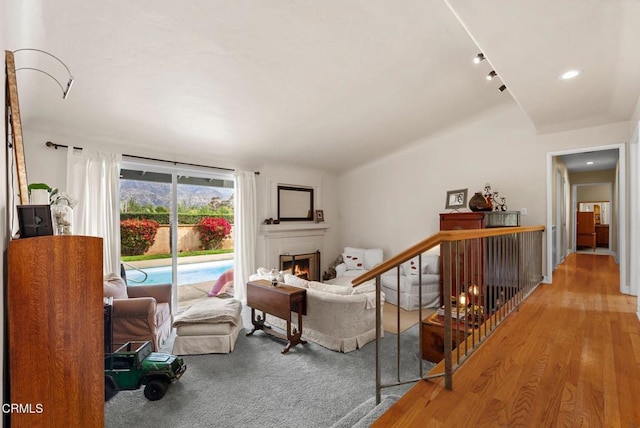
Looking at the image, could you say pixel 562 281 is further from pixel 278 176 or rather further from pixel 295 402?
pixel 278 176

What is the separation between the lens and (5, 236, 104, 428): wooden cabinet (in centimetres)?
110

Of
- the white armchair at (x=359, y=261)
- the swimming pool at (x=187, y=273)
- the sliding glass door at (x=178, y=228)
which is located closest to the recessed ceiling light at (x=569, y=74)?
the white armchair at (x=359, y=261)

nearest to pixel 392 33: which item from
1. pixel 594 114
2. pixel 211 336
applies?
pixel 594 114

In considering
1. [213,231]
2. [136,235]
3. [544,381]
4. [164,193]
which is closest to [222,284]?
[213,231]

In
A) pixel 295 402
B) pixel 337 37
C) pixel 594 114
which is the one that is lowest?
pixel 295 402

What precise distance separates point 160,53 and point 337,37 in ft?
4.89

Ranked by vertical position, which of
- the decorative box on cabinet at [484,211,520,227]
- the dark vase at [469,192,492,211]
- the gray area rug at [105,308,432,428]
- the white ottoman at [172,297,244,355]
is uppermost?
the dark vase at [469,192,492,211]

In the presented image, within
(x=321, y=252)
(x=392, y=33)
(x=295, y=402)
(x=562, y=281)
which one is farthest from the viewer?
(x=321, y=252)

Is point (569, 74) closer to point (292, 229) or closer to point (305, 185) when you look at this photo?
point (305, 185)

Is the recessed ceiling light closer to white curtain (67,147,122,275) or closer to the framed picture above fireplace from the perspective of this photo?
the framed picture above fireplace

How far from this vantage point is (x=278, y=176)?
18.0 ft

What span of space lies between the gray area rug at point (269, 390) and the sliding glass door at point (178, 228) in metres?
1.32

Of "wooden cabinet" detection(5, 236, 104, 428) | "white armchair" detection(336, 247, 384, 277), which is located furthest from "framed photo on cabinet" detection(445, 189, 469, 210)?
"wooden cabinet" detection(5, 236, 104, 428)

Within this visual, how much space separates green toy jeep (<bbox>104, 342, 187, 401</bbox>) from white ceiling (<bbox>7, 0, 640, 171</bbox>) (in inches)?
92.3
